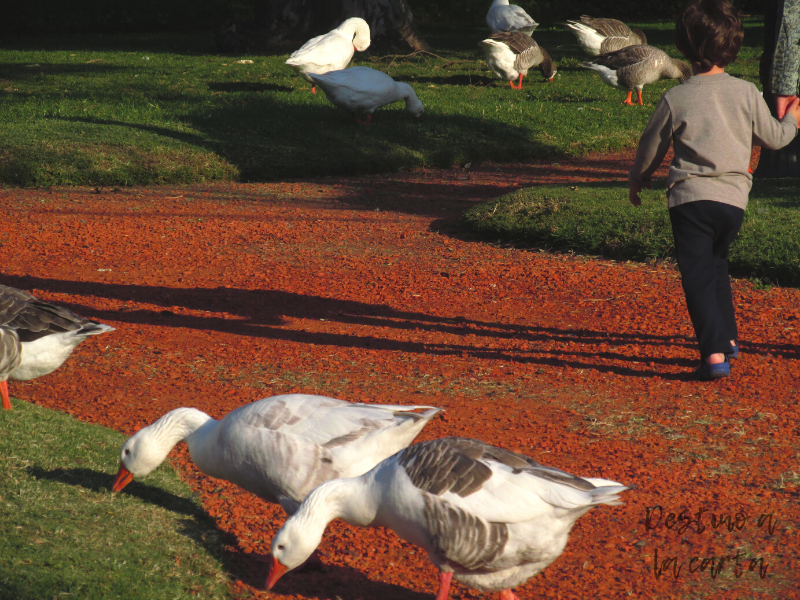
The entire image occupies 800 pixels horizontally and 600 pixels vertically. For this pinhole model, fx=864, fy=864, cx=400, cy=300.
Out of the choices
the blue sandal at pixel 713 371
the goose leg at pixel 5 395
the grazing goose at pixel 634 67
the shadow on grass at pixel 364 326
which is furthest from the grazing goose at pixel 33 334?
the grazing goose at pixel 634 67

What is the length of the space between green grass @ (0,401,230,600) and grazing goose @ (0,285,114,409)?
376 mm

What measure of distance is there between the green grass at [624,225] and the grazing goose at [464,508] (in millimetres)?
4932

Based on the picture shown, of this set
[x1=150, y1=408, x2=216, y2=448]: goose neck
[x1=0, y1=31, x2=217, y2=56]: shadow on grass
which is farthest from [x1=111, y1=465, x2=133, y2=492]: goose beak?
[x1=0, y1=31, x2=217, y2=56]: shadow on grass

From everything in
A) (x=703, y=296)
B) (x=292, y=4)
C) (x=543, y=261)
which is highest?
(x=292, y=4)

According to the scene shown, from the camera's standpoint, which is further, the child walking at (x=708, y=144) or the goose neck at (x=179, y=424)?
the child walking at (x=708, y=144)

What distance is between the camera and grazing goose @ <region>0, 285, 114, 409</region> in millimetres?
4336

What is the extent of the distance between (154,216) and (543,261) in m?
4.15

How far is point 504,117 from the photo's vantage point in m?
14.5

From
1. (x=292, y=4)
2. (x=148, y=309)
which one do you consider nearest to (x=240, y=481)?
(x=148, y=309)

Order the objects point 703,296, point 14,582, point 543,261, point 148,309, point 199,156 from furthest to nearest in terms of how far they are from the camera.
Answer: point 199,156
point 543,261
point 148,309
point 703,296
point 14,582

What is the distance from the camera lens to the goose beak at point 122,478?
3.44 metres

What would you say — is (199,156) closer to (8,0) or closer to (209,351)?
(209,351)

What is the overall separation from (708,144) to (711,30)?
0.59 m

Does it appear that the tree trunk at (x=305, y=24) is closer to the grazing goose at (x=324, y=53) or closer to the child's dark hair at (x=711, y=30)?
the grazing goose at (x=324, y=53)
